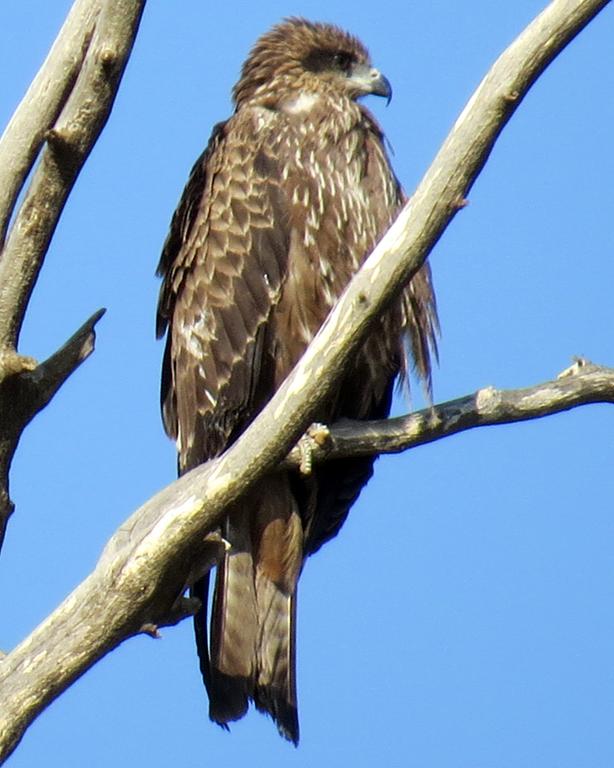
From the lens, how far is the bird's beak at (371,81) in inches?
248

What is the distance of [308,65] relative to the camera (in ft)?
20.7

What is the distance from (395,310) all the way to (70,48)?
178 cm

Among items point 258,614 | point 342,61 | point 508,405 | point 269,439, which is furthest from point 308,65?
point 269,439

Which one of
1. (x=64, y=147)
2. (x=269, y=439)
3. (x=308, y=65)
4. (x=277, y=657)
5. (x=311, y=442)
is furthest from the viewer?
(x=308, y=65)

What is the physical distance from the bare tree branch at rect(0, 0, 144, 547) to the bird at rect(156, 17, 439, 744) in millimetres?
1144

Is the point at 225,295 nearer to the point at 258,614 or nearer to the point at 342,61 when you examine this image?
the point at 258,614

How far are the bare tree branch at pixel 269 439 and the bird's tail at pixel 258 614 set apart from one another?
3.78ft

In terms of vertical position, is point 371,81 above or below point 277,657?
above

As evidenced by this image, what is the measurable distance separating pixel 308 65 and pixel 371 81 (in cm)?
27

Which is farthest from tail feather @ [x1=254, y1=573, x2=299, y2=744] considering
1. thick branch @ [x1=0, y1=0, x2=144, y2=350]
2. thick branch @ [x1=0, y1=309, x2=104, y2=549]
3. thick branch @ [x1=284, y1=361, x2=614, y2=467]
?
thick branch @ [x1=0, y1=0, x2=144, y2=350]

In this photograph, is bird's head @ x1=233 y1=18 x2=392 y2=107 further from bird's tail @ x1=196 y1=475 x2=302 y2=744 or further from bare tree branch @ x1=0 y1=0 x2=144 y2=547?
bare tree branch @ x1=0 y1=0 x2=144 y2=547

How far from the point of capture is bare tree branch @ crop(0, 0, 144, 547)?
4.32m

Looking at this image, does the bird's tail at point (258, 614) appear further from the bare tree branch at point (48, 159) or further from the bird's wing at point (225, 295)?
the bare tree branch at point (48, 159)

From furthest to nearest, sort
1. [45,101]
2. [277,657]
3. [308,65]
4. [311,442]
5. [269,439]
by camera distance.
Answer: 1. [308,65]
2. [277,657]
3. [311,442]
4. [45,101]
5. [269,439]
